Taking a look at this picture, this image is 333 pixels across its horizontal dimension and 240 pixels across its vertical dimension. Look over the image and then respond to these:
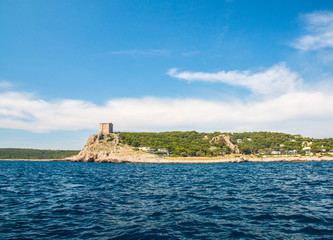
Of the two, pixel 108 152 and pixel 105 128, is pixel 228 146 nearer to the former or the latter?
pixel 108 152

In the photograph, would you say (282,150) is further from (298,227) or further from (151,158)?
(298,227)

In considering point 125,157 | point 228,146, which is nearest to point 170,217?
point 125,157

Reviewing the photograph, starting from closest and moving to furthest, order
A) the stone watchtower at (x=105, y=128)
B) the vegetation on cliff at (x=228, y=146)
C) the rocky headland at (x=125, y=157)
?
the rocky headland at (x=125, y=157) < the vegetation on cliff at (x=228, y=146) < the stone watchtower at (x=105, y=128)

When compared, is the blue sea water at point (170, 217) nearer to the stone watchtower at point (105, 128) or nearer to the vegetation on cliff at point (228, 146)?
the vegetation on cliff at point (228, 146)

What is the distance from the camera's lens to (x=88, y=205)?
14.9 m

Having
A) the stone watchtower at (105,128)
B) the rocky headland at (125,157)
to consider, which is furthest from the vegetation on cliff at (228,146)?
the rocky headland at (125,157)

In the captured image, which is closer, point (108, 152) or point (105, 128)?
point (108, 152)

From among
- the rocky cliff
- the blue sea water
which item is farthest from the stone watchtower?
the blue sea water

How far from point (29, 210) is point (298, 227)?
16.5m

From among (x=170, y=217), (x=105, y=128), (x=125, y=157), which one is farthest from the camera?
(x=105, y=128)

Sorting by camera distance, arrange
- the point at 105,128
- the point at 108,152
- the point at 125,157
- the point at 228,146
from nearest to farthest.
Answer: the point at 125,157 < the point at 108,152 < the point at 228,146 < the point at 105,128

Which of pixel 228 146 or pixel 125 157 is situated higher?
pixel 228 146

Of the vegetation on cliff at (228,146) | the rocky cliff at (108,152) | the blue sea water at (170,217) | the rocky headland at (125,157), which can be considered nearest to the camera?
the blue sea water at (170,217)

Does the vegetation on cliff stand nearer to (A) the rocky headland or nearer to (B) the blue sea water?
(A) the rocky headland
